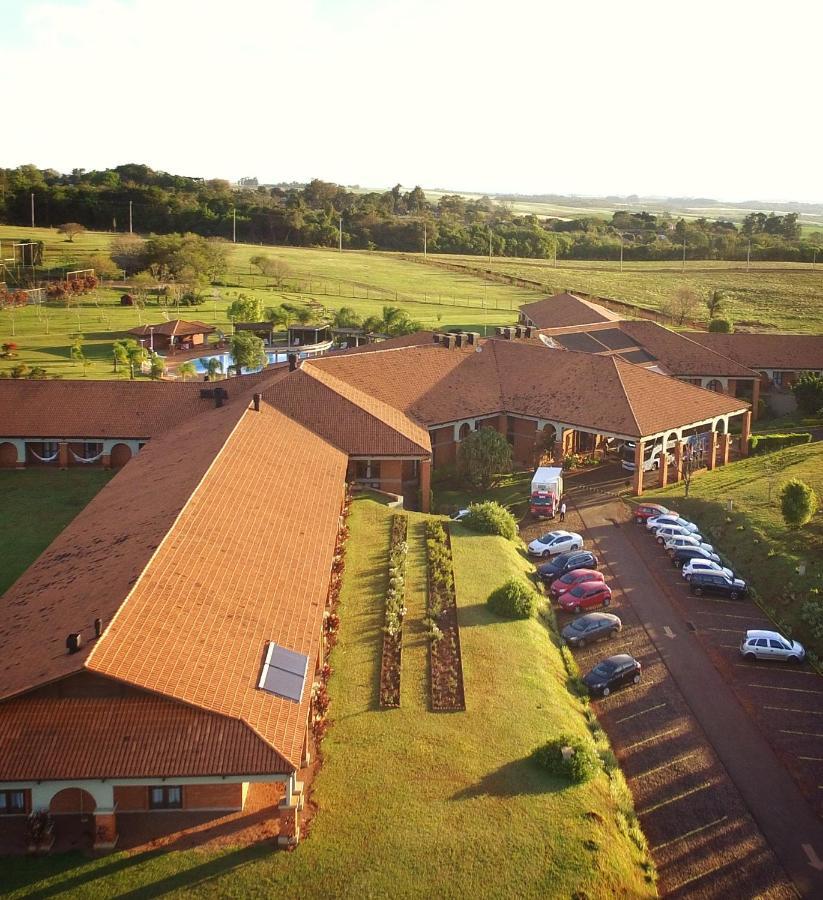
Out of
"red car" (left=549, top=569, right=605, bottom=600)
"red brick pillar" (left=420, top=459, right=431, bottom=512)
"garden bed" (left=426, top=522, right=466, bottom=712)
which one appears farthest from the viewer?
"red brick pillar" (left=420, top=459, right=431, bottom=512)

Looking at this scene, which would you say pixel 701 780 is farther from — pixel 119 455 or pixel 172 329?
pixel 172 329

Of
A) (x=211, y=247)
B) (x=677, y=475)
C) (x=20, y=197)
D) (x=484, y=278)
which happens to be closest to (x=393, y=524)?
(x=677, y=475)

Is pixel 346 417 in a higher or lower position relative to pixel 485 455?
higher

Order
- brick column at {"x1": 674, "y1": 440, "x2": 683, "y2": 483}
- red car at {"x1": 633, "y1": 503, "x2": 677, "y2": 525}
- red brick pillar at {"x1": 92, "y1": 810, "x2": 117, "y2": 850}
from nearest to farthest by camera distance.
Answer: red brick pillar at {"x1": 92, "y1": 810, "x2": 117, "y2": 850}
red car at {"x1": 633, "y1": 503, "x2": 677, "y2": 525}
brick column at {"x1": 674, "y1": 440, "x2": 683, "y2": 483}

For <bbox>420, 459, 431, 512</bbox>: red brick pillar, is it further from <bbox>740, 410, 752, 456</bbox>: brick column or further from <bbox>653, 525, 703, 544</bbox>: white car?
<bbox>740, 410, 752, 456</bbox>: brick column

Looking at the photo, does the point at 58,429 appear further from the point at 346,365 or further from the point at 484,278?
the point at 484,278

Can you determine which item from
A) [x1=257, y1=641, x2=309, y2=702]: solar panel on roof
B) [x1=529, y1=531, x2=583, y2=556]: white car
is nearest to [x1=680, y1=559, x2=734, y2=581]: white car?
[x1=529, y1=531, x2=583, y2=556]: white car

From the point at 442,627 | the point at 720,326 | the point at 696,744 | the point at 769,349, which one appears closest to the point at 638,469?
the point at 442,627
